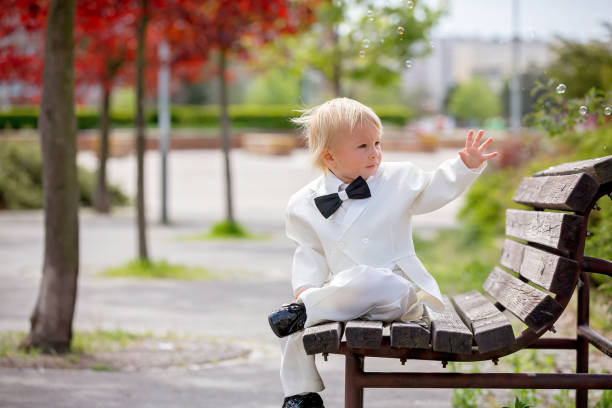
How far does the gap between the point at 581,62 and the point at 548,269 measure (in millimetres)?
11754

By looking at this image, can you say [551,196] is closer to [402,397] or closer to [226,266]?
[402,397]

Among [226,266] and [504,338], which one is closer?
[504,338]

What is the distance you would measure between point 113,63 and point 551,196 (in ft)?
49.5

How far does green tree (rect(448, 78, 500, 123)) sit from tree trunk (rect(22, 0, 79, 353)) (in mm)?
59498

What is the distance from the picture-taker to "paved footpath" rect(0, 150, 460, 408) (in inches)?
164

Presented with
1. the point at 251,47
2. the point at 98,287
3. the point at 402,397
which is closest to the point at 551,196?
the point at 402,397

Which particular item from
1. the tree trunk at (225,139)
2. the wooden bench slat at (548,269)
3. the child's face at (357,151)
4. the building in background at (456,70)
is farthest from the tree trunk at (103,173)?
the building in background at (456,70)

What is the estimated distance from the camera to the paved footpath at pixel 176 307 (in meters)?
4.16

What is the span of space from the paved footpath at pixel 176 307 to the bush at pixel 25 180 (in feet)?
1.81

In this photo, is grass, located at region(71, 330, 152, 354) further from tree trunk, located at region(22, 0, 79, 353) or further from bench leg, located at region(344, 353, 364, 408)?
bench leg, located at region(344, 353, 364, 408)

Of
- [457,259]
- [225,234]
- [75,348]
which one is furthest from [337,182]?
[225,234]

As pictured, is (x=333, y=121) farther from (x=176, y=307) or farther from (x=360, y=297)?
(x=176, y=307)

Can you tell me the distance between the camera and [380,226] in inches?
120

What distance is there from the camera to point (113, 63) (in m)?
17.1
